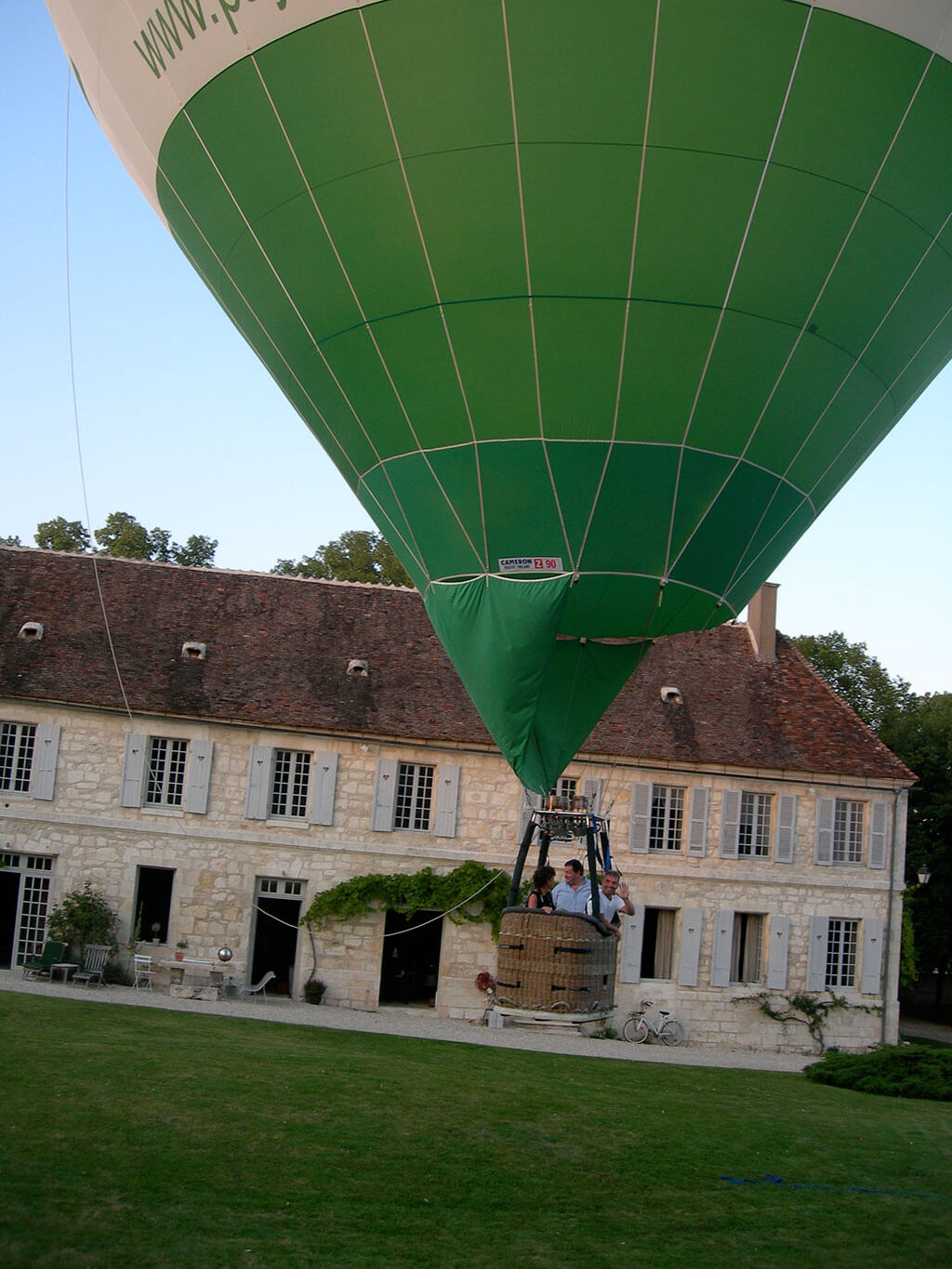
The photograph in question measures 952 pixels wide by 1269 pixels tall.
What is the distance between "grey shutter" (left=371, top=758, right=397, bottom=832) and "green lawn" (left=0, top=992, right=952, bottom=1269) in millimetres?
8725

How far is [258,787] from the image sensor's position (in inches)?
845

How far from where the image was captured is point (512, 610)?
8461 mm

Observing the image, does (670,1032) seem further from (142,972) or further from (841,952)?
(142,972)

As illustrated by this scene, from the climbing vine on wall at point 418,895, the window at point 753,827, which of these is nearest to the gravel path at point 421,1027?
the climbing vine on wall at point 418,895

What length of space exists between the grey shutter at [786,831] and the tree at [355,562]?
1258cm

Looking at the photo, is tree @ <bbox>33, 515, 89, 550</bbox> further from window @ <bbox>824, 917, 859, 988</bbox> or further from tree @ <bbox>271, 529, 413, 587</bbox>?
window @ <bbox>824, 917, 859, 988</bbox>

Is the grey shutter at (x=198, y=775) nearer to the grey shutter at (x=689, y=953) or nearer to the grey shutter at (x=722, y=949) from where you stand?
the grey shutter at (x=689, y=953)

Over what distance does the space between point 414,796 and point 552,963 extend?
14.1m

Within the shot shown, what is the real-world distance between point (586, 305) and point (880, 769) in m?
16.5

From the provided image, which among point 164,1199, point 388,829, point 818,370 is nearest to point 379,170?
point 818,370

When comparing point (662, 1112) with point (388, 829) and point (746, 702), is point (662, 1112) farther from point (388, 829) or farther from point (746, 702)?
point (746, 702)

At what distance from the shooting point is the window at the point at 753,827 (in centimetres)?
2247

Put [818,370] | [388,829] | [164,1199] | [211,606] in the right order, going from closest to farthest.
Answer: [164,1199]
[818,370]
[388,829]
[211,606]

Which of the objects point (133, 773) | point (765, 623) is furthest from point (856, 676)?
point (133, 773)
